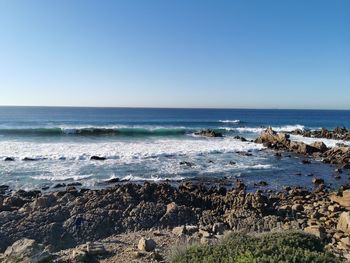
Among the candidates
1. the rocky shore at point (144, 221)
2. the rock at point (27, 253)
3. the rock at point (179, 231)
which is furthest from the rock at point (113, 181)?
the rock at point (27, 253)

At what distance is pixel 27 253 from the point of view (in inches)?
285

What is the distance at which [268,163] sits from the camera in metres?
24.5

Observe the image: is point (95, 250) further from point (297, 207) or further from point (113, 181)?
point (113, 181)

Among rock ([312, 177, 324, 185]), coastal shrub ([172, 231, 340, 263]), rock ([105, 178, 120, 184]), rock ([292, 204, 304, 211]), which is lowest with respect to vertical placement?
rock ([312, 177, 324, 185])

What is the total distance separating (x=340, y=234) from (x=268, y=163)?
14.3 metres

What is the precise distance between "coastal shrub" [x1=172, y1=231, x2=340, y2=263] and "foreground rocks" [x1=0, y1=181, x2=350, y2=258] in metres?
1.57

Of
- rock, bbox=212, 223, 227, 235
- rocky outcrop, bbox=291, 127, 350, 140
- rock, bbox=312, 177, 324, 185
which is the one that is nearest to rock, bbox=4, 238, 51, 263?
rock, bbox=212, 223, 227, 235

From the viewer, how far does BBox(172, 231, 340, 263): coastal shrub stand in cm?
563

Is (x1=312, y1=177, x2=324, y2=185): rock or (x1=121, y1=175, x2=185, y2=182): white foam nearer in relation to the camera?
(x1=121, y1=175, x2=185, y2=182): white foam

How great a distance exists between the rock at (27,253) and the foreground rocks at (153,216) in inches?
11.0

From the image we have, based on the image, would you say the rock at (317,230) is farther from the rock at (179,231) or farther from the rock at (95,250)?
the rock at (95,250)

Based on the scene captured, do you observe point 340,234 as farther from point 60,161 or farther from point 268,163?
point 60,161

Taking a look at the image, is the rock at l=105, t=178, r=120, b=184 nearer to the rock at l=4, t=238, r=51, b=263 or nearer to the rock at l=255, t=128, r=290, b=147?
the rock at l=4, t=238, r=51, b=263

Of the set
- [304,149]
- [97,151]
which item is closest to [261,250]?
[97,151]
